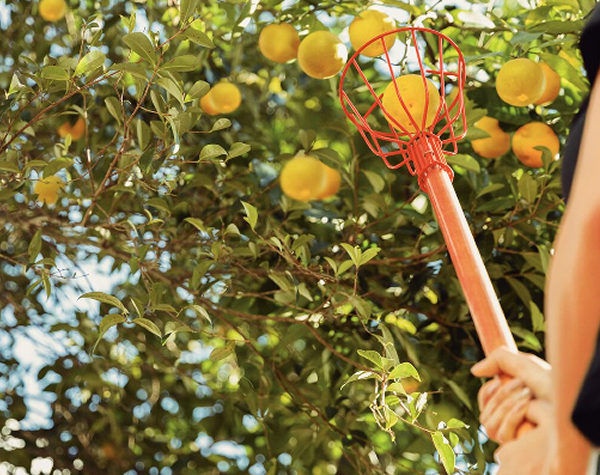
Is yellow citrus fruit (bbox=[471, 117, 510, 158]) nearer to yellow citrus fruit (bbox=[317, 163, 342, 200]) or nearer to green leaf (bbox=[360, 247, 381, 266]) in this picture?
yellow citrus fruit (bbox=[317, 163, 342, 200])

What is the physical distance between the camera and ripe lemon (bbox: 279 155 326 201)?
125 centimetres

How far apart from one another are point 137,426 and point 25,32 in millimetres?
898

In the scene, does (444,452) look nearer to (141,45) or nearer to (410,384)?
(410,384)

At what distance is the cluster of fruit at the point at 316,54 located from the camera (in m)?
1.18

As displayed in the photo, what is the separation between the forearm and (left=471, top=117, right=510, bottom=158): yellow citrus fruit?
875 millimetres

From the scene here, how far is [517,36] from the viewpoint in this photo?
3.63ft

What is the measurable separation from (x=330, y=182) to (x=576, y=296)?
94 centimetres

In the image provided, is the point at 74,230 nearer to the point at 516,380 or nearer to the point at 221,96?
the point at 221,96

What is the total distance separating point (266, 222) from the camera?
4.47 ft

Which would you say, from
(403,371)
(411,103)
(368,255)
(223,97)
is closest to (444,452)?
(403,371)

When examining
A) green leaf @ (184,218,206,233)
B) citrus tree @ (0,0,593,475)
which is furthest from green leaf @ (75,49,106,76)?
green leaf @ (184,218,206,233)

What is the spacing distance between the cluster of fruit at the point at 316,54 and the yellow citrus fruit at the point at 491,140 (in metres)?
0.21

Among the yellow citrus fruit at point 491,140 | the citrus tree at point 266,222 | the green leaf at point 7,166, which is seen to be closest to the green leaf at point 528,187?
the citrus tree at point 266,222

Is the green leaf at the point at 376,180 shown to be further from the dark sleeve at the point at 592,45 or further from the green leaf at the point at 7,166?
the dark sleeve at the point at 592,45
